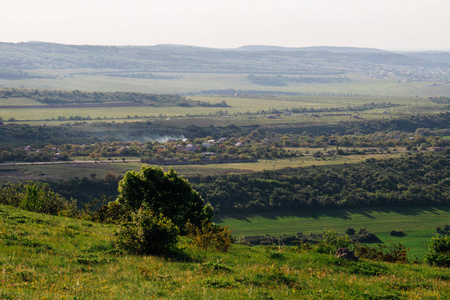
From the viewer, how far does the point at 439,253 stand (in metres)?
20.3

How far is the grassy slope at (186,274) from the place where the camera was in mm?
12289

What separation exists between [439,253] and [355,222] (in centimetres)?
4368

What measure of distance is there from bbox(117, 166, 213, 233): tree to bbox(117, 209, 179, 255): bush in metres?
6.08

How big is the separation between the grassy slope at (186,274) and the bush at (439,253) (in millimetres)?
1849

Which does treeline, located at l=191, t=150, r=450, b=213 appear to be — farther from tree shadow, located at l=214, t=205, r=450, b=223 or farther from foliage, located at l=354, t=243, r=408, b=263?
foliage, located at l=354, t=243, r=408, b=263

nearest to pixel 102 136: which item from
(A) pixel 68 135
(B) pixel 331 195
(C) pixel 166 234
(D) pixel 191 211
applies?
(A) pixel 68 135

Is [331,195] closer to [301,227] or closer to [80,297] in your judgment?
[301,227]

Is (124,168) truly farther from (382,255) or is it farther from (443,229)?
(382,255)

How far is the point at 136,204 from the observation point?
2378 centimetres

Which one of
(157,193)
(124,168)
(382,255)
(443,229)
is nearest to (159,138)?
(124,168)

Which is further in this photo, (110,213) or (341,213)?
(341,213)

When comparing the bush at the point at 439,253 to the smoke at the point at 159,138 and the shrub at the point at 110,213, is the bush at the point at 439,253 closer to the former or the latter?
the shrub at the point at 110,213

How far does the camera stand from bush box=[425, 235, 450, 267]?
19875 millimetres

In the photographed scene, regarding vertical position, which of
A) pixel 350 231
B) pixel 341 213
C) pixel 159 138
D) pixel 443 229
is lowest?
pixel 341 213
